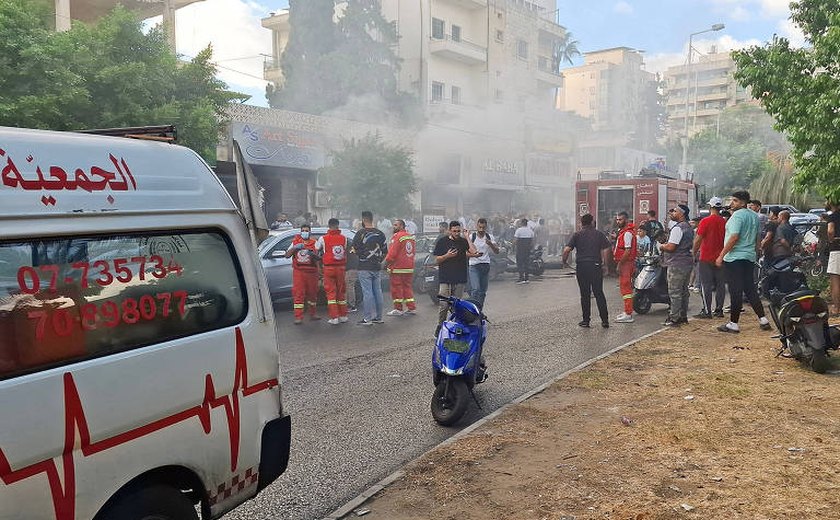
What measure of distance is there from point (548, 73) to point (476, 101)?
857 centimetres

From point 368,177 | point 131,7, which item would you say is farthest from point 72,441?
point 131,7

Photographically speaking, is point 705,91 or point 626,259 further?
point 705,91

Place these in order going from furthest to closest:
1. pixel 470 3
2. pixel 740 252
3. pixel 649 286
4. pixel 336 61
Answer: pixel 470 3, pixel 336 61, pixel 649 286, pixel 740 252

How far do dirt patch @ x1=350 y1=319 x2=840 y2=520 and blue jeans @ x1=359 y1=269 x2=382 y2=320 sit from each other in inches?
174

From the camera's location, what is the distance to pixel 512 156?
35.7 m

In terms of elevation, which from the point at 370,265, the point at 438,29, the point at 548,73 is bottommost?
the point at 370,265

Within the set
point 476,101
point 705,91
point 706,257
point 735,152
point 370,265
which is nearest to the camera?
point 706,257

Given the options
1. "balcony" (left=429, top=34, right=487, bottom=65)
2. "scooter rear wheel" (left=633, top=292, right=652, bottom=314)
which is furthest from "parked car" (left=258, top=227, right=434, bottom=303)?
"balcony" (left=429, top=34, right=487, bottom=65)

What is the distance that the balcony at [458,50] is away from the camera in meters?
34.6

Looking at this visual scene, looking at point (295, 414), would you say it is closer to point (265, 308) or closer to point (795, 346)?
point (265, 308)

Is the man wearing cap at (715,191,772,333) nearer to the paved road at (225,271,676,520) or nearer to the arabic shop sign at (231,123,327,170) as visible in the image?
the paved road at (225,271,676,520)

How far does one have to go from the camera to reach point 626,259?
9703 mm

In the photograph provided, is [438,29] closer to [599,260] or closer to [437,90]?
[437,90]

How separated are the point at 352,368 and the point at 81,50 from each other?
9240 mm
